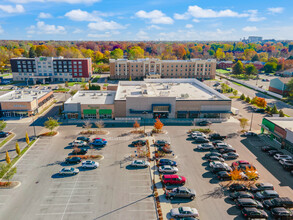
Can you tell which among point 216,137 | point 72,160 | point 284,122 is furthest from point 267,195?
point 72,160

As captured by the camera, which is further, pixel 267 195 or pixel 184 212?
pixel 267 195

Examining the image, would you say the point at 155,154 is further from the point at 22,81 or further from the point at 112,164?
the point at 22,81

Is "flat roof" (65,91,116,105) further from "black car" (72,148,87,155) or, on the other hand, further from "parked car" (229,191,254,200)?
"parked car" (229,191,254,200)

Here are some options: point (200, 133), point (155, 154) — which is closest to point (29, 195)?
point (155, 154)

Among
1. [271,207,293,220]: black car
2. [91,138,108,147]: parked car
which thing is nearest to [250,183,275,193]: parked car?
[271,207,293,220]: black car

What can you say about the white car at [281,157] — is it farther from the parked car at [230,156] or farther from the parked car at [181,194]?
the parked car at [181,194]

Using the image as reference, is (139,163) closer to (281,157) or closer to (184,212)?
(184,212)
